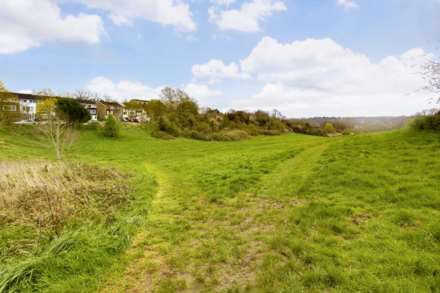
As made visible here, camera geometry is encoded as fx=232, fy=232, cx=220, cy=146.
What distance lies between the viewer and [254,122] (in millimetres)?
51938

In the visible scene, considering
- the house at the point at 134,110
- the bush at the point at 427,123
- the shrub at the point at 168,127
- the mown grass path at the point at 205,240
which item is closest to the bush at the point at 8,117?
the shrub at the point at 168,127

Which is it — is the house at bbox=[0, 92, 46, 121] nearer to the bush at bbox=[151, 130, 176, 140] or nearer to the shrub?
the bush at bbox=[151, 130, 176, 140]

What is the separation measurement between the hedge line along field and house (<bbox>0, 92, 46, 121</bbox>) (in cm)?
4337

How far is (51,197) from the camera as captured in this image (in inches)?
254

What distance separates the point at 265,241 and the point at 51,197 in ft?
19.4

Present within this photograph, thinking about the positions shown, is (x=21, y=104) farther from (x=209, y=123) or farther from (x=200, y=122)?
(x=209, y=123)

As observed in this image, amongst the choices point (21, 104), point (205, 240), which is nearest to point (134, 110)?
point (21, 104)

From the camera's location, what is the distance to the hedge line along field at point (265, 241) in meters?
3.25

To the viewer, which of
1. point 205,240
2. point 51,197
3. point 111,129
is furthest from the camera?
point 111,129

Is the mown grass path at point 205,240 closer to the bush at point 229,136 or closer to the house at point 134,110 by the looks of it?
the bush at point 229,136

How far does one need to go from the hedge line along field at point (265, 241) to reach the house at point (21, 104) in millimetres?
43366

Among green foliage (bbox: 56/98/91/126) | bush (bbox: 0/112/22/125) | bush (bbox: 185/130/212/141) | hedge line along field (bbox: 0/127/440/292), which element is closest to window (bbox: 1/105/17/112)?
bush (bbox: 0/112/22/125)

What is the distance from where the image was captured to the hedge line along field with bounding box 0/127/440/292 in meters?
3.25

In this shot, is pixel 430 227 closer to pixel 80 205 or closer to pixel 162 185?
pixel 80 205
